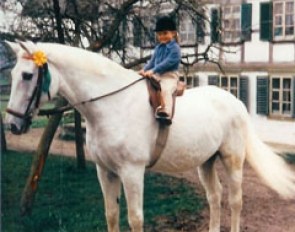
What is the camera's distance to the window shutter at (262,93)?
5.47 metres

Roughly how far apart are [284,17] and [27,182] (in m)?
3.18

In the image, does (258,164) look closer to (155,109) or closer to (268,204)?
(155,109)

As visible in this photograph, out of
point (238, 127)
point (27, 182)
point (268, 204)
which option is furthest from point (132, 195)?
point (268, 204)

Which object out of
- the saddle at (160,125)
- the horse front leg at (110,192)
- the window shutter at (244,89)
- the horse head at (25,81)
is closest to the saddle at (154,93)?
the saddle at (160,125)

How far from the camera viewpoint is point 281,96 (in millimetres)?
6023

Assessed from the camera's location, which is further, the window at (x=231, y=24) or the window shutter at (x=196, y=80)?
the window at (x=231, y=24)

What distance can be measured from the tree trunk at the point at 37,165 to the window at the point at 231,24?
1.75 m

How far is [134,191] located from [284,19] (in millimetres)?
3751

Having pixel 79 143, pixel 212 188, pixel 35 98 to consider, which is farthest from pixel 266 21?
pixel 35 98

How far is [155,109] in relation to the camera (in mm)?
2557

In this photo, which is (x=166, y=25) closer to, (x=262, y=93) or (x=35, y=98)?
(x=35, y=98)

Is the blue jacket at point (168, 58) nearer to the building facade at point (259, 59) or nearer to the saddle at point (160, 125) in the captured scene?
the saddle at point (160, 125)

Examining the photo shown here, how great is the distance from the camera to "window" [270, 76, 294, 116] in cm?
553

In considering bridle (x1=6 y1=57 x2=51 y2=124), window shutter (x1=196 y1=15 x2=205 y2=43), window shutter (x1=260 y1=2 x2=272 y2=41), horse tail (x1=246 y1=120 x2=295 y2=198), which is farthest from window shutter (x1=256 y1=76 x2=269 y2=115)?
bridle (x1=6 y1=57 x2=51 y2=124)
